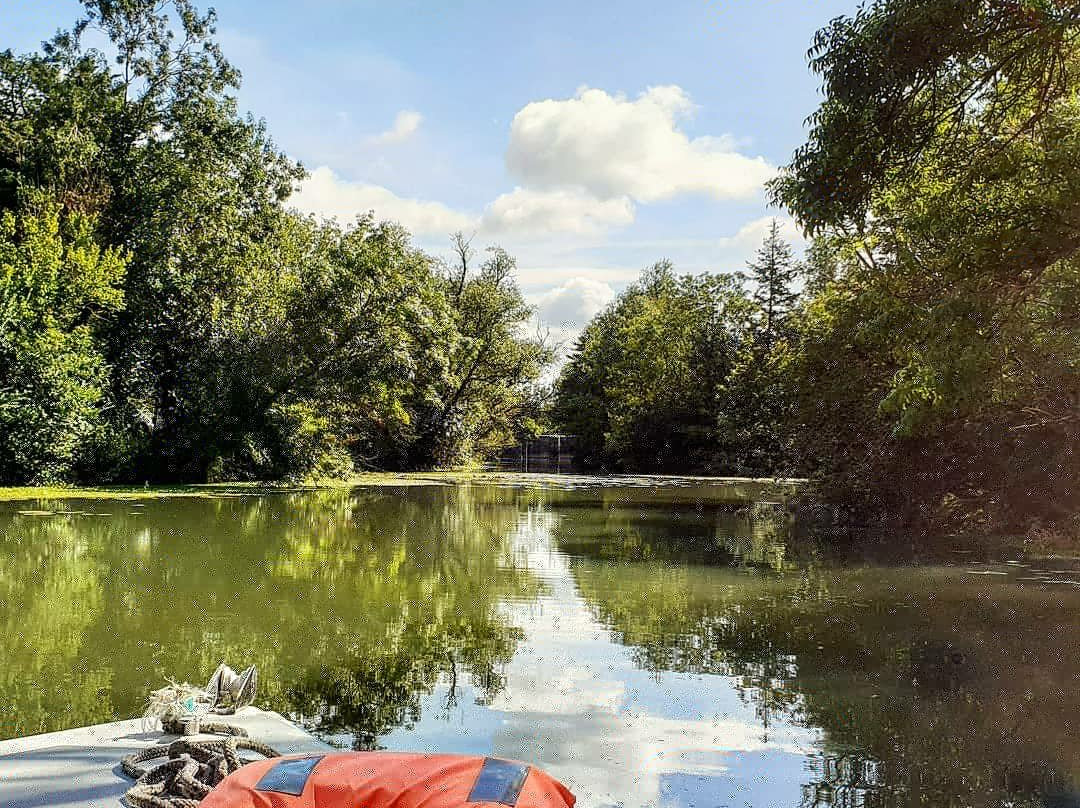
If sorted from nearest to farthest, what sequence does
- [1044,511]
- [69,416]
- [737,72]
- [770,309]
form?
[737,72] → [1044,511] → [69,416] → [770,309]

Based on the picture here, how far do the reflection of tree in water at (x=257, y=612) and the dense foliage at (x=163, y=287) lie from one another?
6492mm

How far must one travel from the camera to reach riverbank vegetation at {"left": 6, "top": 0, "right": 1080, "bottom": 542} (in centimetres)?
862

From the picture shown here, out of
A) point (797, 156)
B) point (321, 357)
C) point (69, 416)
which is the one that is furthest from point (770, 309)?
point (797, 156)

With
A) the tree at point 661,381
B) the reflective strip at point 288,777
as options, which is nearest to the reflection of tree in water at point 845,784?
the reflective strip at point 288,777

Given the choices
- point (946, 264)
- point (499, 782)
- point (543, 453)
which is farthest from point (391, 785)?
point (543, 453)

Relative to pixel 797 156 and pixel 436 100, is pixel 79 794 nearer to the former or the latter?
pixel 797 156

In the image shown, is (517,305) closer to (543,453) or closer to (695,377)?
(695,377)

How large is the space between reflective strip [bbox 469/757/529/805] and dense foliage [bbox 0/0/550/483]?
62.3 ft

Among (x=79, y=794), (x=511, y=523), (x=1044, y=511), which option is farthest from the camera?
(x=511, y=523)

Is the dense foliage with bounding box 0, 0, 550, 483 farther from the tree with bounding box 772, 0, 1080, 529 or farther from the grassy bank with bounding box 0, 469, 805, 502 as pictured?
the tree with bounding box 772, 0, 1080, 529

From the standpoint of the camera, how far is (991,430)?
13742mm

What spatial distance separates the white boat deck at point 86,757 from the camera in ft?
11.3

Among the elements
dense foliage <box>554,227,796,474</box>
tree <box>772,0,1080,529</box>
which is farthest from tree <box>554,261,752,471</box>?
Answer: tree <box>772,0,1080,529</box>

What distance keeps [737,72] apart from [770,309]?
28.3 m
